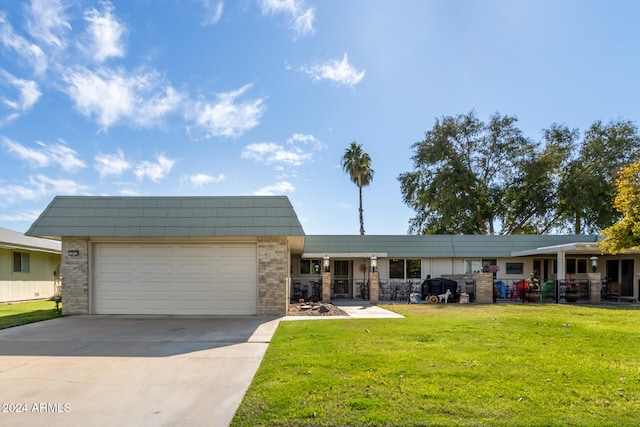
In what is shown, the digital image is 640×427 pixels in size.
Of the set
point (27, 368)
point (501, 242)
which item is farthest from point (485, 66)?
point (27, 368)

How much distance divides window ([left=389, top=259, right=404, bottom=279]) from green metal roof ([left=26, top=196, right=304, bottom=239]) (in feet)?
34.8

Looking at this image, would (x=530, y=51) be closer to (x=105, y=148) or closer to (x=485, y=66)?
(x=485, y=66)

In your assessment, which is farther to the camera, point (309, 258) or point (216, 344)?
point (309, 258)

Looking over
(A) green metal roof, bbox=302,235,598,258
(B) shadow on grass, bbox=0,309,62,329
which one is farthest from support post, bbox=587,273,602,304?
(B) shadow on grass, bbox=0,309,62,329

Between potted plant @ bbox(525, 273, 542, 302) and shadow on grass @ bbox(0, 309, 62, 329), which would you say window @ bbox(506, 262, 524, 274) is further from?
shadow on grass @ bbox(0, 309, 62, 329)

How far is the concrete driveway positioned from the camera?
392cm

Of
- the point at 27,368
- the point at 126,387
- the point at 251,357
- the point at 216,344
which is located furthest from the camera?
the point at 216,344

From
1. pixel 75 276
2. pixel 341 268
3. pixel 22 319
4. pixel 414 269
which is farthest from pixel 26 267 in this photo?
pixel 414 269

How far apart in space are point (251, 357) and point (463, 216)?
30.2 metres

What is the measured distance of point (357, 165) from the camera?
1292 inches

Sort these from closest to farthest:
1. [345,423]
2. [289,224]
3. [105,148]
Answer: [345,423] < [289,224] < [105,148]

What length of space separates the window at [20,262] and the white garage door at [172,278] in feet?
33.9

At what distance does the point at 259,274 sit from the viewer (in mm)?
11406

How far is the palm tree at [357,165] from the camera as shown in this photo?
32812mm
